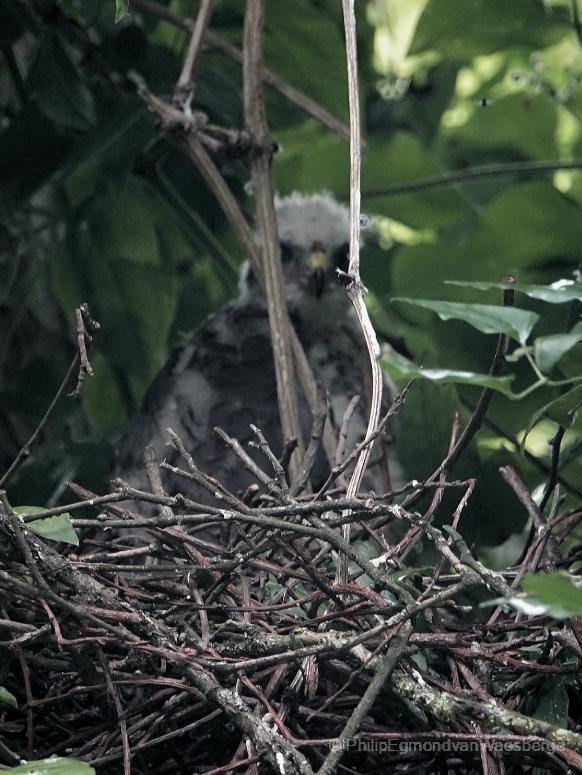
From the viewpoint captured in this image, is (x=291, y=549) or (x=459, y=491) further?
(x=459, y=491)

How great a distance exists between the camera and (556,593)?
740 millimetres

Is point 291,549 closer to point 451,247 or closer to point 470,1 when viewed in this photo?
point 451,247

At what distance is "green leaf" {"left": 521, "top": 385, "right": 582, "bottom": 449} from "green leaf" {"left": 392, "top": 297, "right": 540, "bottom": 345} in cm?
17

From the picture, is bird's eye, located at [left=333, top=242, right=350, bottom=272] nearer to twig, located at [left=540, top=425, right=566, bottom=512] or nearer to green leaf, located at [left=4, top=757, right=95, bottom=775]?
twig, located at [left=540, top=425, right=566, bottom=512]

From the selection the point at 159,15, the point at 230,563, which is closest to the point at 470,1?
the point at 159,15

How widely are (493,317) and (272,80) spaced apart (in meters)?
1.19

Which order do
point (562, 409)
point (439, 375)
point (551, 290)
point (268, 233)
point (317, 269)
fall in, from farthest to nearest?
point (317, 269) < point (268, 233) < point (562, 409) < point (551, 290) < point (439, 375)

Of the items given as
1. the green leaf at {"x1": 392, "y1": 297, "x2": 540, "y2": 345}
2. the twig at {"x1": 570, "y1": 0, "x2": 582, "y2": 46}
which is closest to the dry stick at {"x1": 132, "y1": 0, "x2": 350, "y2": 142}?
the twig at {"x1": 570, "y1": 0, "x2": 582, "y2": 46}

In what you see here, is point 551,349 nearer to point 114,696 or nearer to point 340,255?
point 114,696

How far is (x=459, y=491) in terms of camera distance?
1.61 metres

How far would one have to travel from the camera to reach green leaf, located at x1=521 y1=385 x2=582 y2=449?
1086 millimetres

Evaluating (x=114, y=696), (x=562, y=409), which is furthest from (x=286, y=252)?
(x=114, y=696)

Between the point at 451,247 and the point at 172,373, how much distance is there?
0.74 metres

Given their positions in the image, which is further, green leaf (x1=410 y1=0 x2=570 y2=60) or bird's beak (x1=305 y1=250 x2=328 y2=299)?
bird's beak (x1=305 y1=250 x2=328 y2=299)
